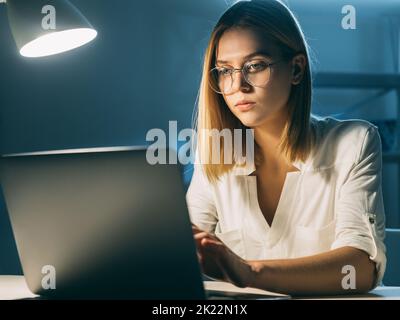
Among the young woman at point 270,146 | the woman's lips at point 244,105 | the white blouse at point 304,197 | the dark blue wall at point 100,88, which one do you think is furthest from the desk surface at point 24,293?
the dark blue wall at point 100,88

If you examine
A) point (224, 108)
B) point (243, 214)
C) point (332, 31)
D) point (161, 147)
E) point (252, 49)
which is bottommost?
A: point (243, 214)

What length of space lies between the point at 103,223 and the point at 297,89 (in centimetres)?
94

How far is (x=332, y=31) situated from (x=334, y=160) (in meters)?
1.89

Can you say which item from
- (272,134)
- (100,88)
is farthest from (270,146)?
(100,88)

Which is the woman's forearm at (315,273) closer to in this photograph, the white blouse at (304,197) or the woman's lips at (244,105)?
the white blouse at (304,197)

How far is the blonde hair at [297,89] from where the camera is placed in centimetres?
Result: 163

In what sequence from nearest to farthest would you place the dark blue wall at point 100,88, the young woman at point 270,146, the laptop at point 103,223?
the laptop at point 103,223 < the young woman at point 270,146 < the dark blue wall at point 100,88

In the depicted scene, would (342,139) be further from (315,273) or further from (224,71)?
(315,273)

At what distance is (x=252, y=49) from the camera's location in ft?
5.44

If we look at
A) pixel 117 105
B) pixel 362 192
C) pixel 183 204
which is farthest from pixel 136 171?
pixel 117 105

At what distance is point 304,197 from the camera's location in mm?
1604

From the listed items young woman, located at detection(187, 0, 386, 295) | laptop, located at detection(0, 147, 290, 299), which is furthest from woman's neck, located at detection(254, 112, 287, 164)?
laptop, located at detection(0, 147, 290, 299)

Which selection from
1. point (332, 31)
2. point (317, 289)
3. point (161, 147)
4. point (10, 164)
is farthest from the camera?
point (332, 31)
